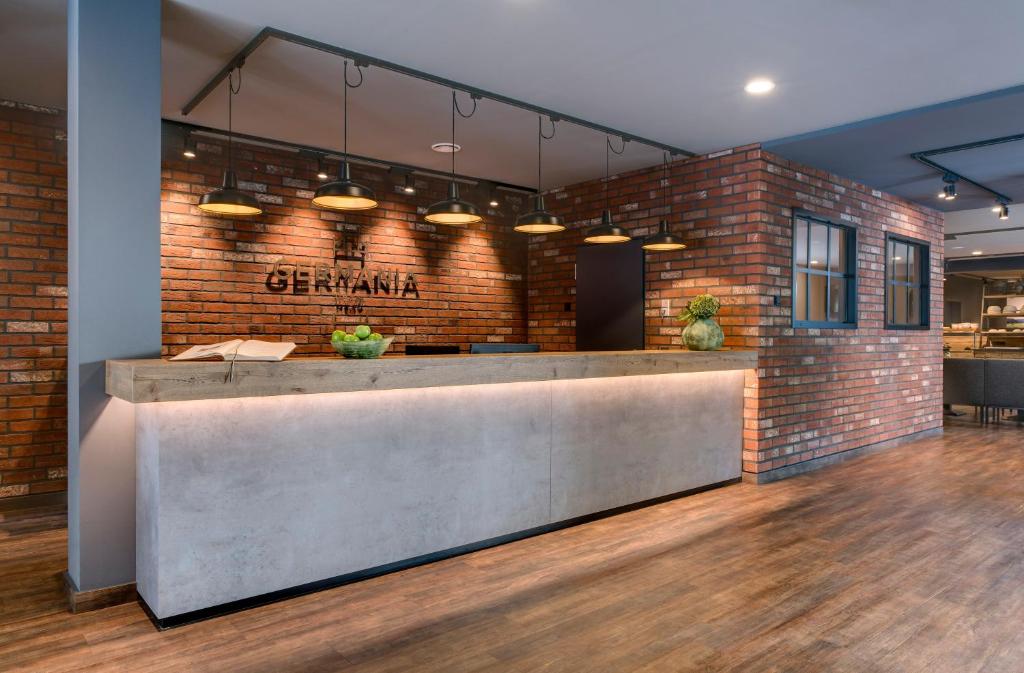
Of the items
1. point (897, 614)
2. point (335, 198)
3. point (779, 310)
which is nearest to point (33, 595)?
point (335, 198)

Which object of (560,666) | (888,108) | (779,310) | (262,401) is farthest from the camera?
(779,310)

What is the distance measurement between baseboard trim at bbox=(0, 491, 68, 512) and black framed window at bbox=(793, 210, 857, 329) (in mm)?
5880

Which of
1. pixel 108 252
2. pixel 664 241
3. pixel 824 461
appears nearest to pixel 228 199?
pixel 108 252

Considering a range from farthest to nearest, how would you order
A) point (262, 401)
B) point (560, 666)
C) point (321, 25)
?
point (321, 25) < point (262, 401) < point (560, 666)

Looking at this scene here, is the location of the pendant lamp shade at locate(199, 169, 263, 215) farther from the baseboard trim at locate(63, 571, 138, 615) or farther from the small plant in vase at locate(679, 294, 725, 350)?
the small plant in vase at locate(679, 294, 725, 350)

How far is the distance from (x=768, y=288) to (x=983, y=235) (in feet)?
23.5

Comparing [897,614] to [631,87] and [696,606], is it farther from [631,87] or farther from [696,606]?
[631,87]

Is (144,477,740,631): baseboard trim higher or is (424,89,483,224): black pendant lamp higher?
(424,89,483,224): black pendant lamp

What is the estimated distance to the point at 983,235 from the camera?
10.1 m

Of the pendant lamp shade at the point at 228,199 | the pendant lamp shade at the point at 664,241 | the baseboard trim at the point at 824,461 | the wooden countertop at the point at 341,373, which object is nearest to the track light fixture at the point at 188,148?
the pendant lamp shade at the point at 228,199

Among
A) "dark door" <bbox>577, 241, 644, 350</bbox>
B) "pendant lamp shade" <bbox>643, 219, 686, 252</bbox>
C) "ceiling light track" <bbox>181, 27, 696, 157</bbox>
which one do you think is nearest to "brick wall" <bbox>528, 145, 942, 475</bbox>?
"dark door" <bbox>577, 241, 644, 350</bbox>

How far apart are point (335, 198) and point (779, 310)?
3800 mm

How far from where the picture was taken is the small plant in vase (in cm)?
500

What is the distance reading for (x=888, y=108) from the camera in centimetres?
451
